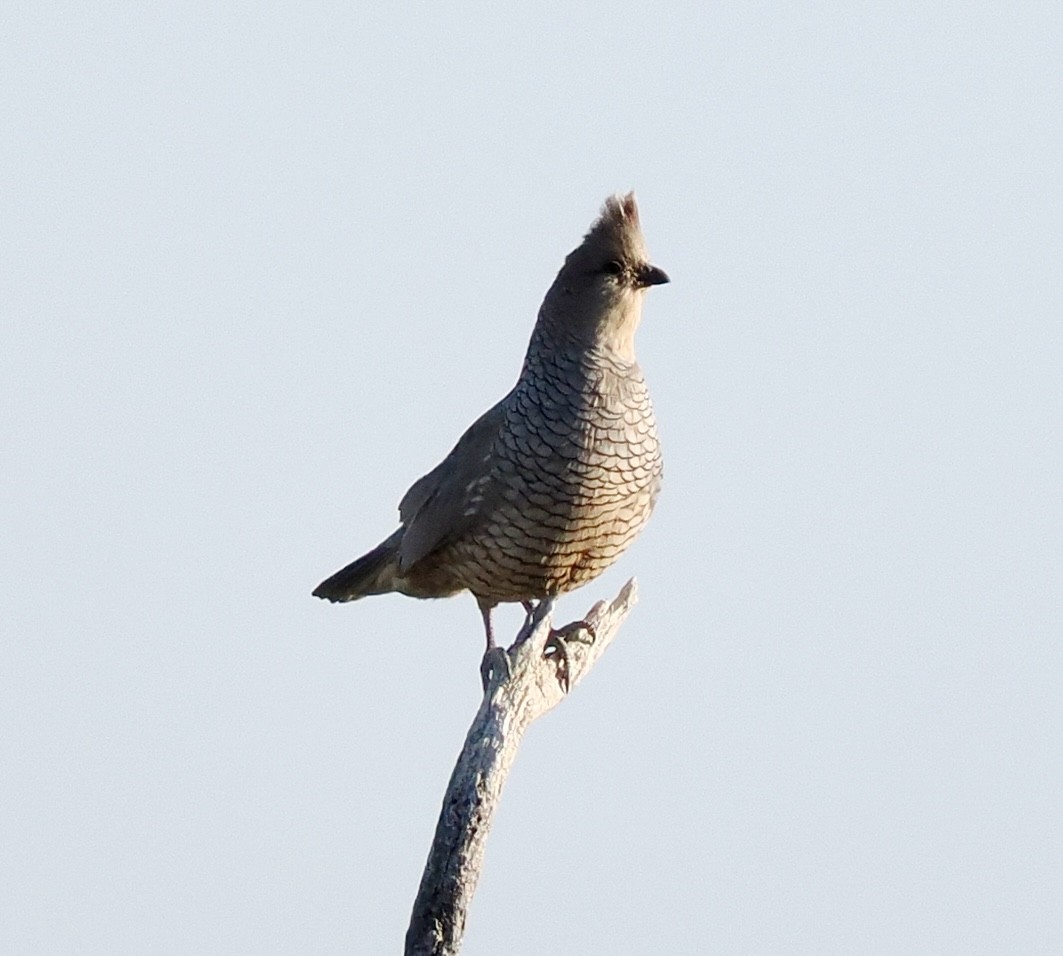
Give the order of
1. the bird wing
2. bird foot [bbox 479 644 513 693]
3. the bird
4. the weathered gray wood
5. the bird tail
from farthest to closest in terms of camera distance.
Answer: the bird tail
the bird wing
the bird
bird foot [bbox 479 644 513 693]
the weathered gray wood

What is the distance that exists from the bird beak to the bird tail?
6.47 feet

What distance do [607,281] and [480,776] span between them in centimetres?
336

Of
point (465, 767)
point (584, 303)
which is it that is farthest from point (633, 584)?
point (465, 767)

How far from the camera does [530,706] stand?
11.9m

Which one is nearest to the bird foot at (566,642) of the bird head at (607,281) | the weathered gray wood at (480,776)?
the weathered gray wood at (480,776)

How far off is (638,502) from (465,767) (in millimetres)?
2585

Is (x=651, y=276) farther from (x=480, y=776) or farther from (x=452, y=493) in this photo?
(x=480, y=776)

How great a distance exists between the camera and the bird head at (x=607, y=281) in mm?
13469

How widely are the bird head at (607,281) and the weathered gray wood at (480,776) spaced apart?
64.1 inches

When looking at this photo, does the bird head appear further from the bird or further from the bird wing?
the bird wing

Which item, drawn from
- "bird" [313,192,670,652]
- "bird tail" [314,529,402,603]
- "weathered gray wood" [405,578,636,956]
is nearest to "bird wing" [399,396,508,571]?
"bird" [313,192,670,652]

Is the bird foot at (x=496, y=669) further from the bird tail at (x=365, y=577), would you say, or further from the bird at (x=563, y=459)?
the bird tail at (x=365, y=577)

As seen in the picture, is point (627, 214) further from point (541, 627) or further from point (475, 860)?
point (475, 860)

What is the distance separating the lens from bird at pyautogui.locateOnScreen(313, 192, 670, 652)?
13.1 metres
